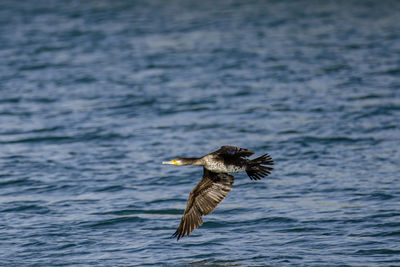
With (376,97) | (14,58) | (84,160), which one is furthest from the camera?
(14,58)

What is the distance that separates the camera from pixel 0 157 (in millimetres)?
15430

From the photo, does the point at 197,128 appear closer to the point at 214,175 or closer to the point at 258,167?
the point at 214,175

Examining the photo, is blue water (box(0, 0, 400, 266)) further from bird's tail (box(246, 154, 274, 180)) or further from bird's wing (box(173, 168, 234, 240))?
bird's tail (box(246, 154, 274, 180))

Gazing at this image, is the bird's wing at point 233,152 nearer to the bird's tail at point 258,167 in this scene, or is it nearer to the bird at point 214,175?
the bird at point 214,175

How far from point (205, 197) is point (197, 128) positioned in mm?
6213

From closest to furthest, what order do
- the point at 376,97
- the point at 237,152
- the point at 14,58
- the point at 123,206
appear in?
1. the point at 237,152
2. the point at 123,206
3. the point at 376,97
4. the point at 14,58

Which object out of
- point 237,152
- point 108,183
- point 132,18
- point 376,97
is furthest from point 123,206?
point 132,18

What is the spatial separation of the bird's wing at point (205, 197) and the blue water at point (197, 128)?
0.54 metres

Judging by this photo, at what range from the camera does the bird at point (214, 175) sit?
10078 millimetres

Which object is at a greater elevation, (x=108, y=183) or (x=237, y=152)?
(x=237, y=152)

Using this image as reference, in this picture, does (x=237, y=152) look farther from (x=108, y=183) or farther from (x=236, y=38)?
(x=236, y=38)

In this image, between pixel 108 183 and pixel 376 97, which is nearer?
pixel 108 183

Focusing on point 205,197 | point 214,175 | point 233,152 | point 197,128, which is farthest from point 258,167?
point 197,128

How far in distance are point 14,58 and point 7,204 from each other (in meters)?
11.3
